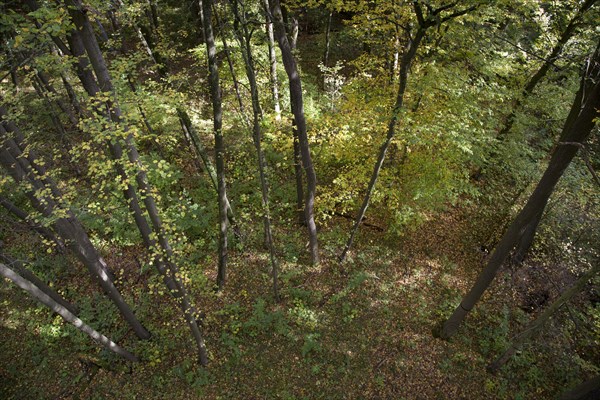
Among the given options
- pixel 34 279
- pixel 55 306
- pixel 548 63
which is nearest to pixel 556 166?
pixel 548 63

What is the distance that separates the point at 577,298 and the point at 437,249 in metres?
4.40

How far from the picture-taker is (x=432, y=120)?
9.97 metres

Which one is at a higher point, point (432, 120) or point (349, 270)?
point (432, 120)

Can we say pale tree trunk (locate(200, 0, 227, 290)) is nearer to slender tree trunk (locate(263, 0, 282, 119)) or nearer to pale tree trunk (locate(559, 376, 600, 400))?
slender tree trunk (locate(263, 0, 282, 119))

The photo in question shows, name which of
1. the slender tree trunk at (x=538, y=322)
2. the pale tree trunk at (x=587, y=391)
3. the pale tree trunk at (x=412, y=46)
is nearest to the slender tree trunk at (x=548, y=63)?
the pale tree trunk at (x=412, y=46)

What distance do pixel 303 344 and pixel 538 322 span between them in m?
6.08

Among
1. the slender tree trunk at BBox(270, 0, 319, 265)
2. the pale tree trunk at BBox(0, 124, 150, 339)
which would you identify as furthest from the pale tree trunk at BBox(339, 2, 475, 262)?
the pale tree trunk at BBox(0, 124, 150, 339)

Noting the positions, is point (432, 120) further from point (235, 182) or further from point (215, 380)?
point (215, 380)

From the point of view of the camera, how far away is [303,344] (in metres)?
9.60

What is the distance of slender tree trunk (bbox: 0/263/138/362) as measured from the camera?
224 inches

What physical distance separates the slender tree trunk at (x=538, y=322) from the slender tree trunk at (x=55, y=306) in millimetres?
10192

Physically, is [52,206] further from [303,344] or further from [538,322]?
[538,322]

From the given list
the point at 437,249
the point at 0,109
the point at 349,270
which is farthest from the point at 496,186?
the point at 0,109

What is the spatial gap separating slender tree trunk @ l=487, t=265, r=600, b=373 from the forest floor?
0.46 m
